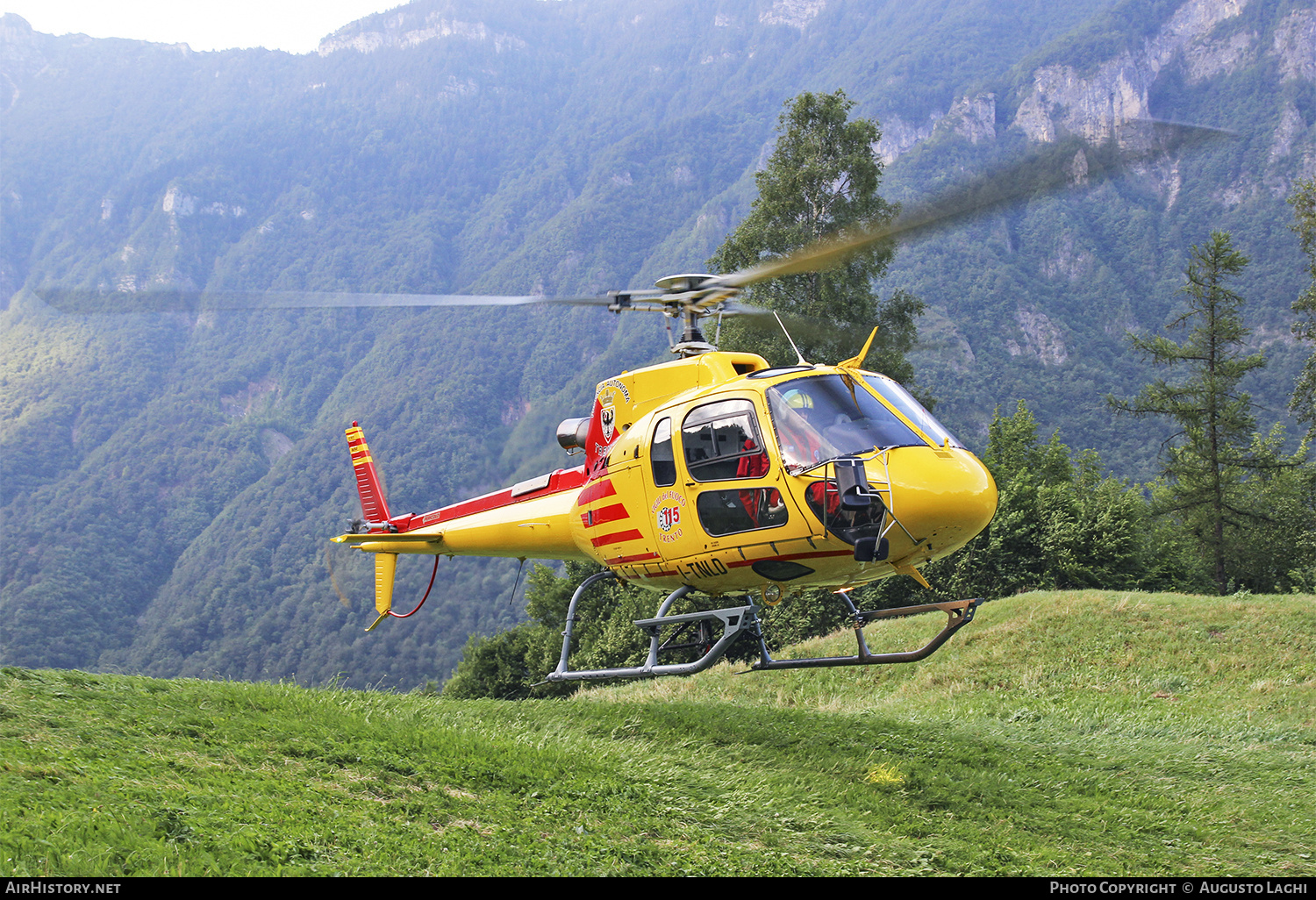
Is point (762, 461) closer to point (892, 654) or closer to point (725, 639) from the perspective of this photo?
point (725, 639)

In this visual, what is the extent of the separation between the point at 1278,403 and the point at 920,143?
2976 inches

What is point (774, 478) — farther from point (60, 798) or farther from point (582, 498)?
point (60, 798)

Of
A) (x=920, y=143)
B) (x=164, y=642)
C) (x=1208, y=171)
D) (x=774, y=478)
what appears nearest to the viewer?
(x=774, y=478)

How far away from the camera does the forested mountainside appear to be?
51.1 metres

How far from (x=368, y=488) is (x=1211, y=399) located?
24.3 meters

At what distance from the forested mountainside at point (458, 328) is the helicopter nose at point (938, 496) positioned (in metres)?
3.14

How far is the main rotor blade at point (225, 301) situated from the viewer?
774cm

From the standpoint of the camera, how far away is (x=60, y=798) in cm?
562

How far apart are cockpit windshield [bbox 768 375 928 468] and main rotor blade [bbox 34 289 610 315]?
8.64 ft

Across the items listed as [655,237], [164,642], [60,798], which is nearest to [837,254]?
[60,798]

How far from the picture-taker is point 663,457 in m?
9.22

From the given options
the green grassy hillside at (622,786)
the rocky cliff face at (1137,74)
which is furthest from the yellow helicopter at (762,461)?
the rocky cliff face at (1137,74)

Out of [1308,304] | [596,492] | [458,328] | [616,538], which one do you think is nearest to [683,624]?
[616,538]

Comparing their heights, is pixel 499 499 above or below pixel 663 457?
below
